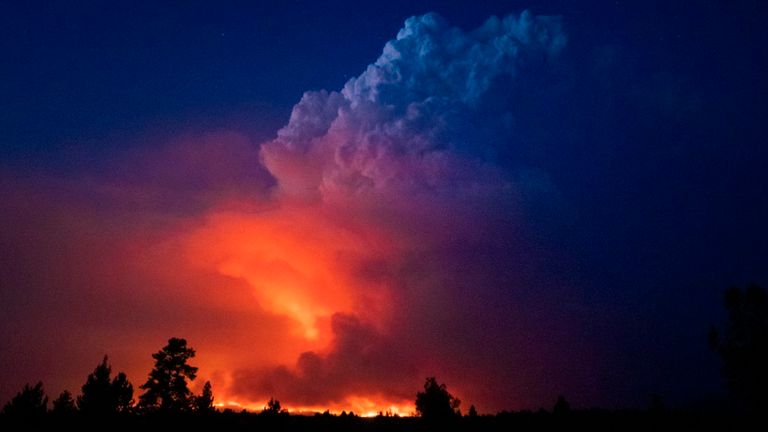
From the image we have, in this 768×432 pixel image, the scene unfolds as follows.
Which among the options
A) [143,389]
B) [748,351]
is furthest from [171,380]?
[748,351]

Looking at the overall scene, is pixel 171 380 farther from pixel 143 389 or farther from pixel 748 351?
pixel 748 351

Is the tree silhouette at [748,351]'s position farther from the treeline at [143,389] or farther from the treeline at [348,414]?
the treeline at [143,389]

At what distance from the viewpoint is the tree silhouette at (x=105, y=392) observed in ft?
137

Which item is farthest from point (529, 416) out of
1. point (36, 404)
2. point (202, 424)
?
point (36, 404)

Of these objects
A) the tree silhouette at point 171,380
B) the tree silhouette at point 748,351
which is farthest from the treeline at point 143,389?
the tree silhouette at point 748,351

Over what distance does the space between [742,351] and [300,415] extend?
104 feet

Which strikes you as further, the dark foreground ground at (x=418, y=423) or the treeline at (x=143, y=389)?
the treeline at (x=143, y=389)

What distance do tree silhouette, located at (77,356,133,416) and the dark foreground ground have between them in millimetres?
17227

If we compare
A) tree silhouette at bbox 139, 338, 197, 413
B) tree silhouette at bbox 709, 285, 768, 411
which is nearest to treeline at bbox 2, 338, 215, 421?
tree silhouette at bbox 139, 338, 197, 413

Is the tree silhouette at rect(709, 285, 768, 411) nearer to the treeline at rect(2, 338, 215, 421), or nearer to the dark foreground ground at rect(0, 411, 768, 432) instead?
the dark foreground ground at rect(0, 411, 768, 432)

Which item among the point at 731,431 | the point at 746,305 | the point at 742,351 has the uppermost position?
the point at 746,305

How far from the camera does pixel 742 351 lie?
35.1 m

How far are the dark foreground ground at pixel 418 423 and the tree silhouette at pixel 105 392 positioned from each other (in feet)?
56.5

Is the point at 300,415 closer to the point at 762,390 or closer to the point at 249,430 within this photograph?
the point at 249,430
